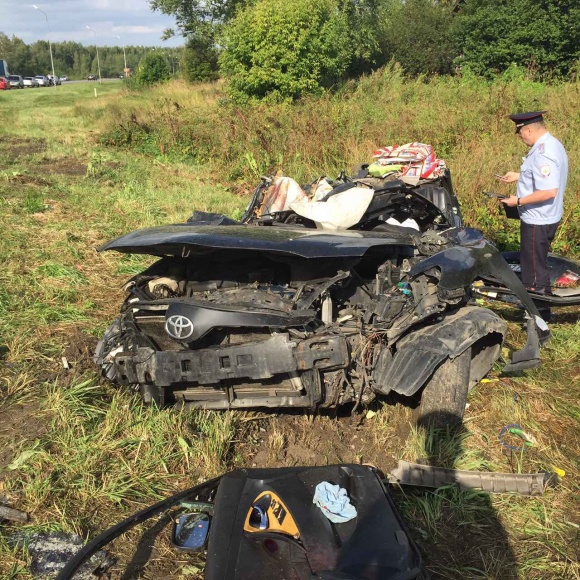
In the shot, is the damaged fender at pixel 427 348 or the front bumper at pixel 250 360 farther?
the damaged fender at pixel 427 348

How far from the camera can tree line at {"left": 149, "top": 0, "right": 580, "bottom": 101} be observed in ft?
42.6

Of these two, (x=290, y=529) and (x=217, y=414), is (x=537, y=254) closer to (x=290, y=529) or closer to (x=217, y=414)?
(x=217, y=414)

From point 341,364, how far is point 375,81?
12.4 meters

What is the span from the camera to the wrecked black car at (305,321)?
2.71m

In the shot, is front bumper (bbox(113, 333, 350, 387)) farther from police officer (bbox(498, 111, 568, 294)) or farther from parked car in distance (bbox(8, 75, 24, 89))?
parked car in distance (bbox(8, 75, 24, 89))

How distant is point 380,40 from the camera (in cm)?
2230

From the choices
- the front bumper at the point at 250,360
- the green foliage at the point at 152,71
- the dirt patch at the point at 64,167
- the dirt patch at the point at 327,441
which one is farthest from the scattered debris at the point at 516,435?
the green foliage at the point at 152,71

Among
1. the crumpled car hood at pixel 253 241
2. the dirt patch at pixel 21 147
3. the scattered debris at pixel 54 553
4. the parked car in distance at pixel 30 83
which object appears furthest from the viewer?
the parked car in distance at pixel 30 83

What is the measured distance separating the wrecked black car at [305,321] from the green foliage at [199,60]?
78.7 ft

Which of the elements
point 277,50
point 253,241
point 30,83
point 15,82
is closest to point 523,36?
point 277,50

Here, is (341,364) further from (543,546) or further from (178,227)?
(178,227)

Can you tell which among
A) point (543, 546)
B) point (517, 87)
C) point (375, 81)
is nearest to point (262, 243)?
point (543, 546)

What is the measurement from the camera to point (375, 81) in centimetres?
1345

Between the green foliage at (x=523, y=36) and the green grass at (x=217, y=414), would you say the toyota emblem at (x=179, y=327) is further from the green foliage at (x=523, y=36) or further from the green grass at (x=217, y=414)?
the green foliage at (x=523, y=36)
